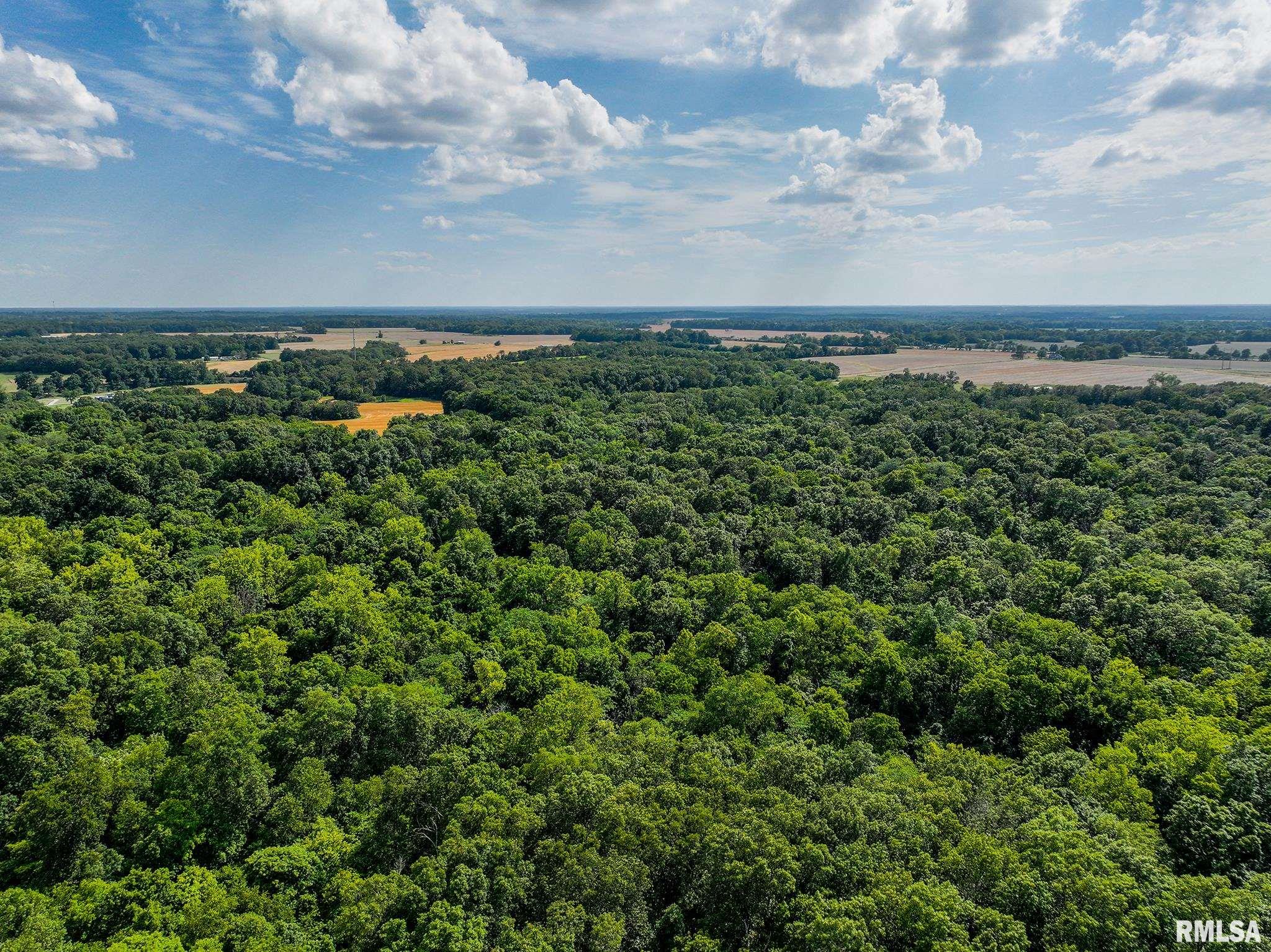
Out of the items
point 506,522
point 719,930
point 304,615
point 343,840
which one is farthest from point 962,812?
point 506,522

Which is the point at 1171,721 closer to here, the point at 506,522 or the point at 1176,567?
the point at 1176,567
